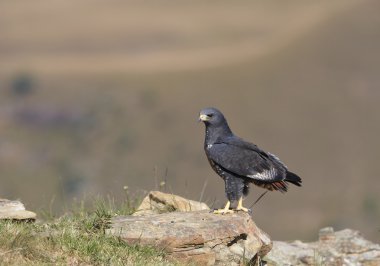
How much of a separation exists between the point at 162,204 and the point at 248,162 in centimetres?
133

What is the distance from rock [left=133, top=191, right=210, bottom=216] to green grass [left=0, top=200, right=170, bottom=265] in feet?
4.77

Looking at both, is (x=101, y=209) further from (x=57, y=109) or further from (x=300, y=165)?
(x=57, y=109)

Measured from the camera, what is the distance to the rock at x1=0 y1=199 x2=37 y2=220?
9.75 m

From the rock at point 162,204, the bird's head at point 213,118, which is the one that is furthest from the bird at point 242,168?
the rock at point 162,204

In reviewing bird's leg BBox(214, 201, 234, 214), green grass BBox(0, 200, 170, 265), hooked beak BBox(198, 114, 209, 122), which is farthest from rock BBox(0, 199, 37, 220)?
hooked beak BBox(198, 114, 209, 122)

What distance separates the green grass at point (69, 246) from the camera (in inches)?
342

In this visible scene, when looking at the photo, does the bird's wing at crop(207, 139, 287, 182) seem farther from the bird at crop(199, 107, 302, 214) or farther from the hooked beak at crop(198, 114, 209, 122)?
the hooked beak at crop(198, 114, 209, 122)

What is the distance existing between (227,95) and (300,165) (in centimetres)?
2308

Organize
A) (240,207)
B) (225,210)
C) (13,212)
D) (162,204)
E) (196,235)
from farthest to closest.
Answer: (162,204) < (240,207) < (225,210) < (13,212) < (196,235)

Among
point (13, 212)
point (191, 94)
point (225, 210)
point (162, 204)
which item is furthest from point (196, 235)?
point (191, 94)

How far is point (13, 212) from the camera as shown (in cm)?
984

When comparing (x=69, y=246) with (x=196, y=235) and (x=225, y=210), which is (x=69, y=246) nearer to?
(x=196, y=235)

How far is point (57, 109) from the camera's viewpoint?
403ft

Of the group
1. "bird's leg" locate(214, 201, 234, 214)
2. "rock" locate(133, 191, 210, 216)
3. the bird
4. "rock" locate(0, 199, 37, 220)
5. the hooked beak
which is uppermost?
the hooked beak
